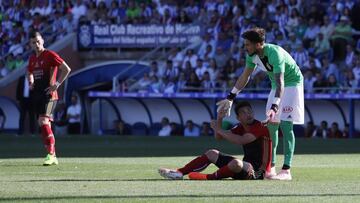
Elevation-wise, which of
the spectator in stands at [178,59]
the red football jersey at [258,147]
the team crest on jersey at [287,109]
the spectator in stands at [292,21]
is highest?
the spectator in stands at [292,21]

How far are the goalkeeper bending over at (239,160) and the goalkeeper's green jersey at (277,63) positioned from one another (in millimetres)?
740

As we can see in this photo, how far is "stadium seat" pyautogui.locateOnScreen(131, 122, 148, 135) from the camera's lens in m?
32.4

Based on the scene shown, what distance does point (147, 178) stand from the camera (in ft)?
44.7

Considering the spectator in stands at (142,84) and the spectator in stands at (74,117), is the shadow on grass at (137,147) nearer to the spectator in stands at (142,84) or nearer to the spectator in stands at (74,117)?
the spectator in stands at (142,84)

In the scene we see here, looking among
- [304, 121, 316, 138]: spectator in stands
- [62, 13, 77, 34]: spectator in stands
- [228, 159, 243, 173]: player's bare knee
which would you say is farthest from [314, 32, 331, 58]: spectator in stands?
[228, 159, 243, 173]: player's bare knee

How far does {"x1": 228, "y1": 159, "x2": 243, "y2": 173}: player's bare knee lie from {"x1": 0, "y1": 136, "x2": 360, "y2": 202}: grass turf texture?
0.61ft

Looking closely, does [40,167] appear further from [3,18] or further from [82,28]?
[3,18]

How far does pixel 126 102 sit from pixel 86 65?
376 centimetres

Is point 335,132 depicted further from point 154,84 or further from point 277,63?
point 277,63

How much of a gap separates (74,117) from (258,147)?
20156mm

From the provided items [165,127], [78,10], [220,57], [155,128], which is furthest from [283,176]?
[78,10]

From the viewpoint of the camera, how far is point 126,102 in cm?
3294

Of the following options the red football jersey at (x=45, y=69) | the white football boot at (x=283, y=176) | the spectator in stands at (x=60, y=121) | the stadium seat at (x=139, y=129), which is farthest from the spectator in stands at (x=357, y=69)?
the white football boot at (x=283, y=176)

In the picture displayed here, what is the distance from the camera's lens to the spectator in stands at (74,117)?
107 ft
